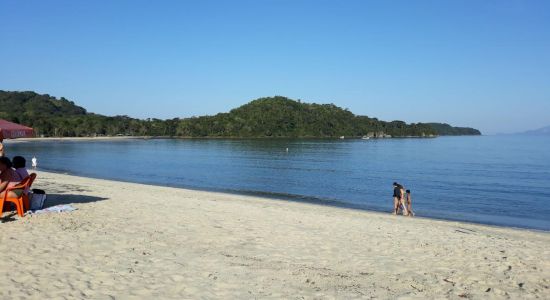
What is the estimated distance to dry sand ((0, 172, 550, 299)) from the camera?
652 cm

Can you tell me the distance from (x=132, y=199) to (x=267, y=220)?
593 cm

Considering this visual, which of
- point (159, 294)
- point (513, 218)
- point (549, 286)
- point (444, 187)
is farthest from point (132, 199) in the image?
point (444, 187)

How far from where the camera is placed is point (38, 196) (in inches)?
470

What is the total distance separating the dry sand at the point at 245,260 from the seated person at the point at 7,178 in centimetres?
69

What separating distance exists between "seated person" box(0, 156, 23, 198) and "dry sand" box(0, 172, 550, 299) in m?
0.69

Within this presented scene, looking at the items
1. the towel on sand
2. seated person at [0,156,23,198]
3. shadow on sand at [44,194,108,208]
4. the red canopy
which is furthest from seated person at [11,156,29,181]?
shadow on sand at [44,194,108,208]

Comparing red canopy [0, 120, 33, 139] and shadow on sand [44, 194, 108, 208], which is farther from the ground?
red canopy [0, 120, 33, 139]

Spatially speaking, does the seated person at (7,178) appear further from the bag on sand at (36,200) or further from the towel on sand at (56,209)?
the bag on sand at (36,200)

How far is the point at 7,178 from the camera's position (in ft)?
34.8

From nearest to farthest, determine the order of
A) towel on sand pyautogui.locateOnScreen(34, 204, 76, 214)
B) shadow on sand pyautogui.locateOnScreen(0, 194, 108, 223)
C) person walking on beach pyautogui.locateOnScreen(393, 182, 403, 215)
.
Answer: shadow on sand pyautogui.locateOnScreen(0, 194, 108, 223) < towel on sand pyautogui.locateOnScreen(34, 204, 76, 214) < person walking on beach pyautogui.locateOnScreen(393, 182, 403, 215)

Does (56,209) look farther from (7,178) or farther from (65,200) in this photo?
(65,200)

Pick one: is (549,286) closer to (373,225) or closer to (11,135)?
(373,225)

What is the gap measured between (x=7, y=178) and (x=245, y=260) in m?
6.51

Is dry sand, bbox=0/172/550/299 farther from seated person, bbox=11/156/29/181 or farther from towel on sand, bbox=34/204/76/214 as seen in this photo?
seated person, bbox=11/156/29/181
